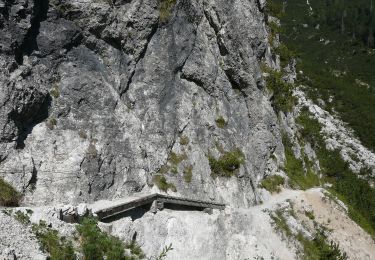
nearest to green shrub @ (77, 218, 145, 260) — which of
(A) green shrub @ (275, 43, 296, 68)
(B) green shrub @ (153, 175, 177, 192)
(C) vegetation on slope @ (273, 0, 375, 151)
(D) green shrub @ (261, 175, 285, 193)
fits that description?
(B) green shrub @ (153, 175, 177, 192)

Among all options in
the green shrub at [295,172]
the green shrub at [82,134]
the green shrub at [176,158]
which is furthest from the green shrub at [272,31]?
the green shrub at [82,134]

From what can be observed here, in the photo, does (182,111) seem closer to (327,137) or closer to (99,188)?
(99,188)

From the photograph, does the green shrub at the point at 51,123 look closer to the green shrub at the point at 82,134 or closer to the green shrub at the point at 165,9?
the green shrub at the point at 82,134

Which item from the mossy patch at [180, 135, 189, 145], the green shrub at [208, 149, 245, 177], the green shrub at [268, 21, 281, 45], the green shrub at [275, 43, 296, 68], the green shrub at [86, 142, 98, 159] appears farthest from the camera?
the green shrub at [275, 43, 296, 68]

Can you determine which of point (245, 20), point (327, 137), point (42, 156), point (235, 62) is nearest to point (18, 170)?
point (42, 156)

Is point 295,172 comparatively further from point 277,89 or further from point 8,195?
point 8,195

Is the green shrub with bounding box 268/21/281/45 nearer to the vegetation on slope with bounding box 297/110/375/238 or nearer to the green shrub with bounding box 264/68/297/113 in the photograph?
the green shrub with bounding box 264/68/297/113
